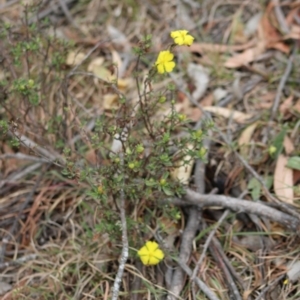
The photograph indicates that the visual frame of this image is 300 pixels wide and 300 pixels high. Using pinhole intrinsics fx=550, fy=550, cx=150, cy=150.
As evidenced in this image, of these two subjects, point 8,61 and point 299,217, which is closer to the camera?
point 299,217

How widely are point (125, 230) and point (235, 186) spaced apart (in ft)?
2.06

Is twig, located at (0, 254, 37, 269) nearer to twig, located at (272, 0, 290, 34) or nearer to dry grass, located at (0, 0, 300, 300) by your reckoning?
dry grass, located at (0, 0, 300, 300)

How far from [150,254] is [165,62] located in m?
0.69

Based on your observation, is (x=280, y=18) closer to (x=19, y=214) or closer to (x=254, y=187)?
(x=254, y=187)

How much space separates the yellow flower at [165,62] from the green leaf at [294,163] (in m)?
0.76

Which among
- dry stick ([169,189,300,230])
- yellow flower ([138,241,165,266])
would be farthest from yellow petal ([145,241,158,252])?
dry stick ([169,189,300,230])

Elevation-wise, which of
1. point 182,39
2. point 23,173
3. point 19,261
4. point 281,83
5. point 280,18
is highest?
point 182,39

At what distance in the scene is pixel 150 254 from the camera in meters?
2.01

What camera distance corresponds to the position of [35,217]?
→ 94.3 inches

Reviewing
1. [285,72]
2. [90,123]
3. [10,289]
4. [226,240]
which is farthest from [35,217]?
[285,72]

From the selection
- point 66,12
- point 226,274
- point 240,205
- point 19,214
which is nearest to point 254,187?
point 240,205

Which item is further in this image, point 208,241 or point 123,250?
point 208,241

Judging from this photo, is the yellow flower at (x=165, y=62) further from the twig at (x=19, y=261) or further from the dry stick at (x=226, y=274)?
the twig at (x=19, y=261)

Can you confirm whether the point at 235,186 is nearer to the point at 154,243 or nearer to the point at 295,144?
the point at 295,144
